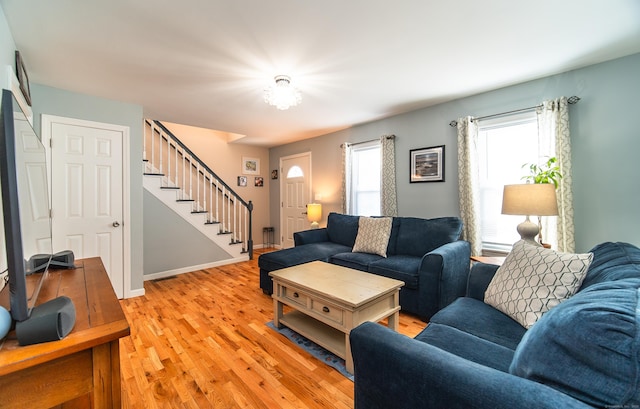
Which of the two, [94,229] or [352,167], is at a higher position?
[352,167]

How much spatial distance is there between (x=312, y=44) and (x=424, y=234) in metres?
2.34

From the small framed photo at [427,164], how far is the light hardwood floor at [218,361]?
6.02 feet

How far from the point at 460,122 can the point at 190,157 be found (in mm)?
4208

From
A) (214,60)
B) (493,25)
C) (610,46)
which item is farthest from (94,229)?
(610,46)

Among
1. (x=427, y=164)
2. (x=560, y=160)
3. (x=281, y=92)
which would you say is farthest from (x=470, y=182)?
(x=281, y=92)

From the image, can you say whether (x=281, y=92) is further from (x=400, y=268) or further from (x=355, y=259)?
(x=400, y=268)

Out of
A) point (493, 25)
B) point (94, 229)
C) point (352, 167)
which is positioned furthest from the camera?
point (352, 167)

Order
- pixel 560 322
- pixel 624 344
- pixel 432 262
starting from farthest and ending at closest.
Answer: pixel 432 262 → pixel 560 322 → pixel 624 344

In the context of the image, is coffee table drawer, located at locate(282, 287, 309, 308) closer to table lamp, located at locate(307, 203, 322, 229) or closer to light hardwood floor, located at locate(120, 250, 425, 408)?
light hardwood floor, located at locate(120, 250, 425, 408)

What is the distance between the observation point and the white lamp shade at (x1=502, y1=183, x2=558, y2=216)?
209 cm

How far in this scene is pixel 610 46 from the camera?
2.09 meters

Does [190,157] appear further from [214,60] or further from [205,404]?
[205,404]

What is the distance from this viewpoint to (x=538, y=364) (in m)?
0.76

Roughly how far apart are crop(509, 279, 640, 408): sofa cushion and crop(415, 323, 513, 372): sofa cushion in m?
0.32
